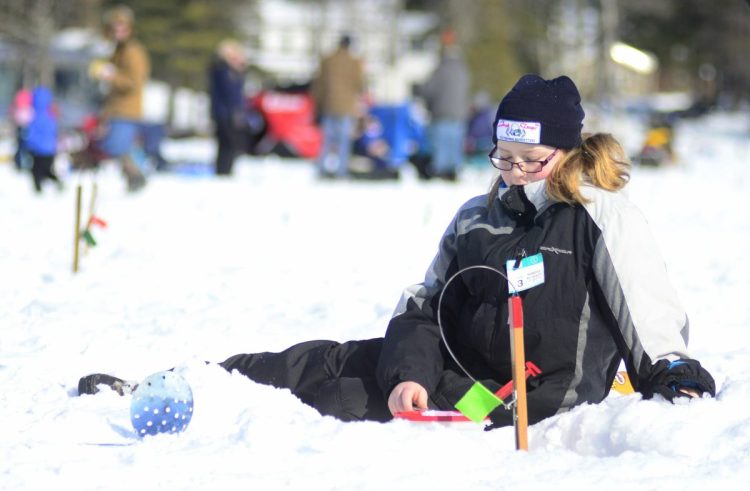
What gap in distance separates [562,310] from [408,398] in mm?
474

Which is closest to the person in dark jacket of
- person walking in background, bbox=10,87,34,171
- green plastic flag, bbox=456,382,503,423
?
green plastic flag, bbox=456,382,503,423

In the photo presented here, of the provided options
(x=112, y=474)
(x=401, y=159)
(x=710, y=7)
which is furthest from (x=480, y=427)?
(x=710, y=7)

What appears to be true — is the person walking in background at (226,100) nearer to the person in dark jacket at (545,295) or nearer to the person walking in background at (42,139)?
the person walking in background at (42,139)

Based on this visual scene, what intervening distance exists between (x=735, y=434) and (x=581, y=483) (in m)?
0.46

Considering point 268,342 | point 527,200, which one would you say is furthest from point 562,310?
point 268,342

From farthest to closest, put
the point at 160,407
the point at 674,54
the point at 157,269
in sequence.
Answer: the point at 674,54 < the point at 157,269 < the point at 160,407

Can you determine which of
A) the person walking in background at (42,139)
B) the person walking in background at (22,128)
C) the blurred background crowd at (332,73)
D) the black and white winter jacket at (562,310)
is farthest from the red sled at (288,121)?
the black and white winter jacket at (562,310)

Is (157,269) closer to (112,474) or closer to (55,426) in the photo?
(55,426)

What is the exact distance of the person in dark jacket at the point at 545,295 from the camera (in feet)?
9.83

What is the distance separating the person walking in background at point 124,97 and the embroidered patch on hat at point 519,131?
7962mm

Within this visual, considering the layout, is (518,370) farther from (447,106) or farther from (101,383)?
(447,106)

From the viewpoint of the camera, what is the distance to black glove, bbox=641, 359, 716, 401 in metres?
2.87

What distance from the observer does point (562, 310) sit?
304 centimetres

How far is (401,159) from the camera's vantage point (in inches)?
640
